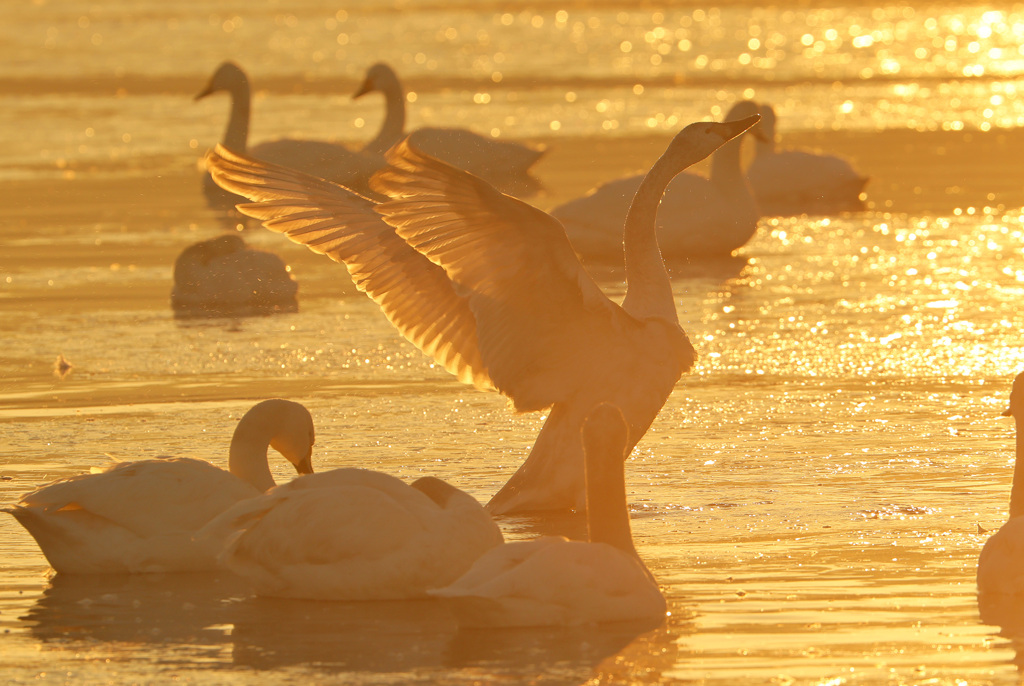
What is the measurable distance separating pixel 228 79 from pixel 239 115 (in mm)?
743

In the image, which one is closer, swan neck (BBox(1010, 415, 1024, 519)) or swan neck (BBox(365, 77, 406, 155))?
swan neck (BBox(1010, 415, 1024, 519))

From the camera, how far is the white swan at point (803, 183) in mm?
16906

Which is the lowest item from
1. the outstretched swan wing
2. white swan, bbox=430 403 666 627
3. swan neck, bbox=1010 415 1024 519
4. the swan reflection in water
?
the swan reflection in water

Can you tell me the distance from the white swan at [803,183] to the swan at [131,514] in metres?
10.8

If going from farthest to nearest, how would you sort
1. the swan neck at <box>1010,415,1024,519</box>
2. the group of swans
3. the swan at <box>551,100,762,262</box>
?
the swan at <box>551,100,762,262</box>
the swan neck at <box>1010,415,1024,519</box>
the group of swans

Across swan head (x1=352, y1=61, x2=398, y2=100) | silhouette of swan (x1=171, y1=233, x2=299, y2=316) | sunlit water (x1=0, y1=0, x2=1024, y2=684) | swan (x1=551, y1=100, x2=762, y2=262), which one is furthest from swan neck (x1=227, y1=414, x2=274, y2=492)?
swan head (x1=352, y1=61, x2=398, y2=100)

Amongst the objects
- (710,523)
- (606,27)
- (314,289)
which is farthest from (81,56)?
(710,523)

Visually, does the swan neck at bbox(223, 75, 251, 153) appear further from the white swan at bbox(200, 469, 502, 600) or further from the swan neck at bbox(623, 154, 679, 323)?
the white swan at bbox(200, 469, 502, 600)

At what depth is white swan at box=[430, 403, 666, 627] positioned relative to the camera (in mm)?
5656

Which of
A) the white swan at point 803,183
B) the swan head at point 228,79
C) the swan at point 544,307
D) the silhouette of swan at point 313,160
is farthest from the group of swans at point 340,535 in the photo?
the swan head at point 228,79

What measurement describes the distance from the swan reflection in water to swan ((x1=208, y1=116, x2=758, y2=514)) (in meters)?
1.44

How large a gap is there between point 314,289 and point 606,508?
290 inches

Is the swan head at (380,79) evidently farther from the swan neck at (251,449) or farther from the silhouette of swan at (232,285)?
the swan neck at (251,449)

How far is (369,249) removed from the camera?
8.30 meters
